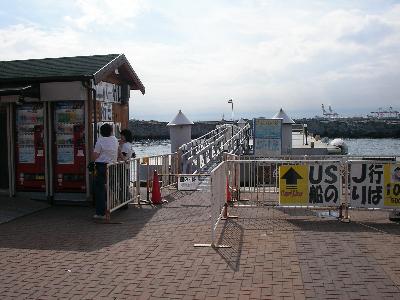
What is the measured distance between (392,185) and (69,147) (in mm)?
7071

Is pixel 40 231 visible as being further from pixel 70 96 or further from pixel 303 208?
pixel 303 208

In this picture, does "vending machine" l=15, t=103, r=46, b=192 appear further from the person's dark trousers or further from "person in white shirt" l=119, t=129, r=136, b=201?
the person's dark trousers

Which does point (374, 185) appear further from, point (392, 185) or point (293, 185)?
point (293, 185)

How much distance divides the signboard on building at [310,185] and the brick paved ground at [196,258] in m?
0.38

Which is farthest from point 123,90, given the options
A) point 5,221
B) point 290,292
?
point 290,292

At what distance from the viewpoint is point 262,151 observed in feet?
64.0

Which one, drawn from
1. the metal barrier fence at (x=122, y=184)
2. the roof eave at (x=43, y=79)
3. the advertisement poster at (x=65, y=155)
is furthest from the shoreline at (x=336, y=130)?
the roof eave at (x=43, y=79)

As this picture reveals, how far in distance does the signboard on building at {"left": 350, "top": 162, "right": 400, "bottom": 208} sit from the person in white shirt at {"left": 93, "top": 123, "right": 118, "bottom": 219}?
4.85 meters

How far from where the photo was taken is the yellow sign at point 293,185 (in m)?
9.54

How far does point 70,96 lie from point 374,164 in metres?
6.65

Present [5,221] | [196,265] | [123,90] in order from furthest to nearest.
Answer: [123,90] → [5,221] → [196,265]

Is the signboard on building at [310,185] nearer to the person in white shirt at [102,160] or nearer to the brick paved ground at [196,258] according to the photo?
the brick paved ground at [196,258]

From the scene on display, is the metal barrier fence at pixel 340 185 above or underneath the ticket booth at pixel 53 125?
underneath

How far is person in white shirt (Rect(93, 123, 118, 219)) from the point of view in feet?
30.9
